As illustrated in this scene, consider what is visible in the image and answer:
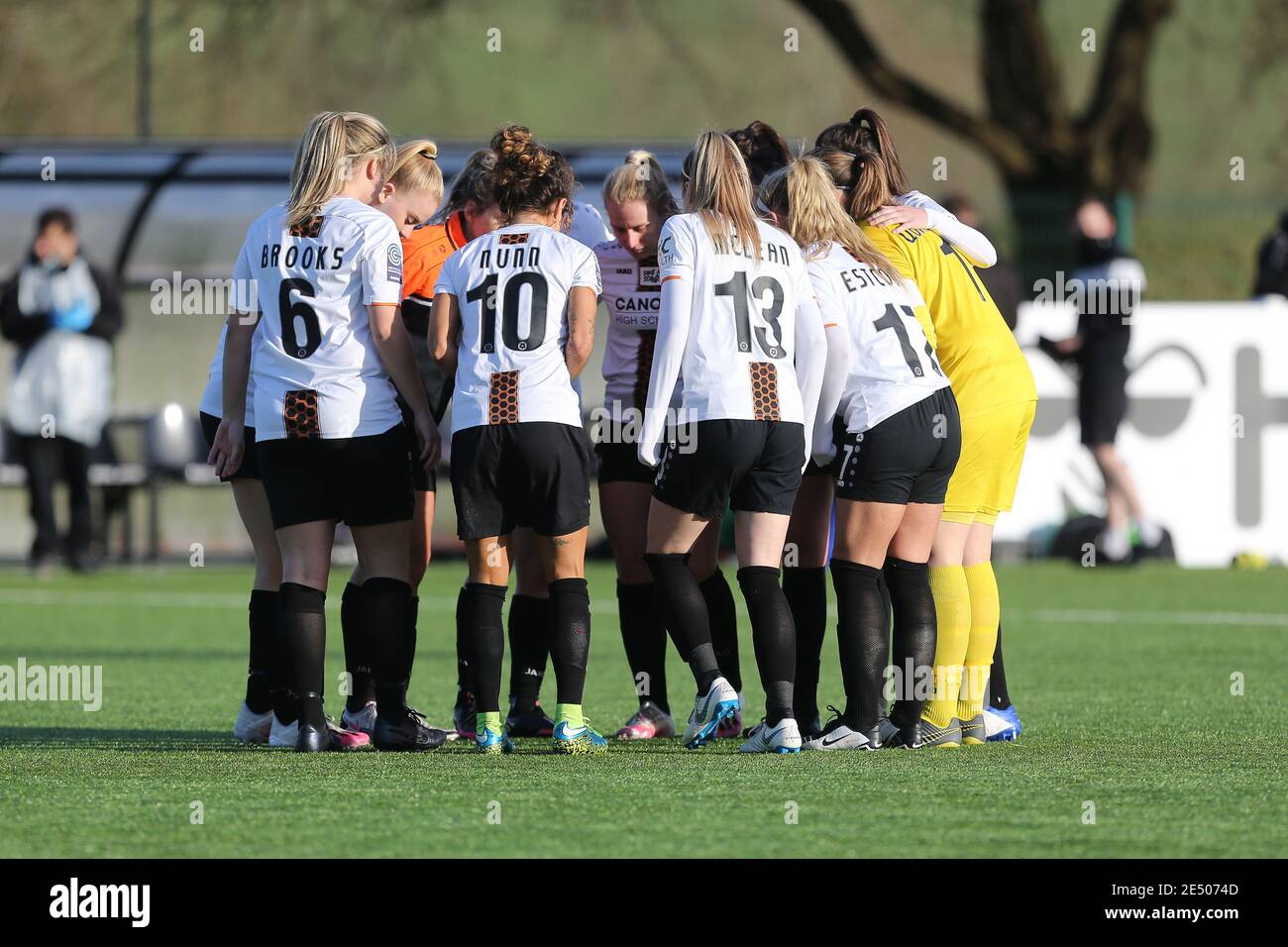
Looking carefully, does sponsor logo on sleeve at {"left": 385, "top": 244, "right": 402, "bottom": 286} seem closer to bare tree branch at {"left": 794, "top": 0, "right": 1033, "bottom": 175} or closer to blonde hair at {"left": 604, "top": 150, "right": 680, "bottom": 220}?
blonde hair at {"left": 604, "top": 150, "right": 680, "bottom": 220}

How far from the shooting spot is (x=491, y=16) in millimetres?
27922

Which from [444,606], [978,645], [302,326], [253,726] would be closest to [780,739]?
[978,645]

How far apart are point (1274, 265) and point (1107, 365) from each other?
189 centimetres

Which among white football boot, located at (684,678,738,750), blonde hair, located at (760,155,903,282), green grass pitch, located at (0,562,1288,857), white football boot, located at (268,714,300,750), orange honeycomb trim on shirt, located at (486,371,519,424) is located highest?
blonde hair, located at (760,155,903,282)

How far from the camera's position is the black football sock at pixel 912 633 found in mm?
6535

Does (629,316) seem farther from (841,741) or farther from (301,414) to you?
(841,741)

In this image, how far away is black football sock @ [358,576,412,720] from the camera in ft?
21.2

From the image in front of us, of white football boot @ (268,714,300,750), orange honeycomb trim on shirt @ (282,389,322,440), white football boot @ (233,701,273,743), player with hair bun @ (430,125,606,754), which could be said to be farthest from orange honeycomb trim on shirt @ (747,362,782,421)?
white football boot @ (233,701,273,743)

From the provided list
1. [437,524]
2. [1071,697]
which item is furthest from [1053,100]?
[1071,697]

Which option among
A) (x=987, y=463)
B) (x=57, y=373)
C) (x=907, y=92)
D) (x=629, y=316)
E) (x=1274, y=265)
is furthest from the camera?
(x=907, y=92)

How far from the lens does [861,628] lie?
21.1 ft
